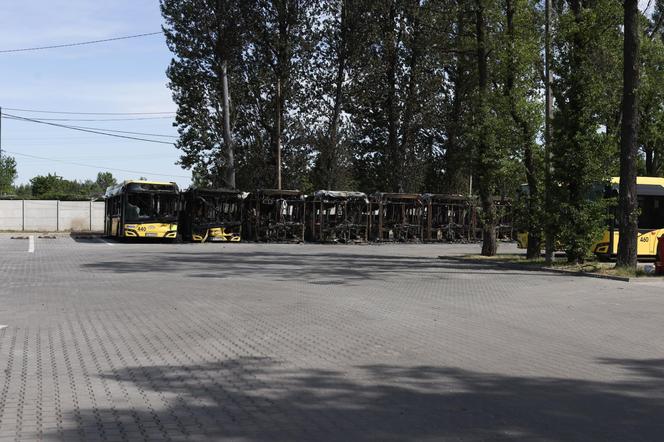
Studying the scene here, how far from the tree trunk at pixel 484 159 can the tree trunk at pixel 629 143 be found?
17.5ft

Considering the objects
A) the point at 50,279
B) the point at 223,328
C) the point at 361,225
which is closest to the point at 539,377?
the point at 223,328

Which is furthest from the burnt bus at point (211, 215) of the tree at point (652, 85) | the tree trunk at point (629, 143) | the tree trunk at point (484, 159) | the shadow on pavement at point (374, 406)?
the shadow on pavement at point (374, 406)

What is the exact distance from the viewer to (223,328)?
31.3 ft

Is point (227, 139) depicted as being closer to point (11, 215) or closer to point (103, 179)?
point (11, 215)

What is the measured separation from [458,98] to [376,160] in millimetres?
8193

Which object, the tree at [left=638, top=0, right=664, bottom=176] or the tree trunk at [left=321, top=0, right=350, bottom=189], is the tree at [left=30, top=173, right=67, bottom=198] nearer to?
the tree trunk at [left=321, top=0, right=350, bottom=189]

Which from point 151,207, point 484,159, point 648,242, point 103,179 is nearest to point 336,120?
point 151,207

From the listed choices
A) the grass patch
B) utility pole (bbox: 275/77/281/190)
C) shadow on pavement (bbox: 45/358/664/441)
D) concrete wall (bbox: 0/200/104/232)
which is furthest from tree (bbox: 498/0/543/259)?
concrete wall (bbox: 0/200/104/232)

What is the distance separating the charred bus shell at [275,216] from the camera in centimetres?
3800

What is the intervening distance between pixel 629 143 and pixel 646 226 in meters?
7.58

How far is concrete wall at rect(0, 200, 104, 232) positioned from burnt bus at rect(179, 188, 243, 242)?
18.5 m

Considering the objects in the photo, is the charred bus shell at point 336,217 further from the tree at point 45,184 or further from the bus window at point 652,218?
the tree at point 45,184

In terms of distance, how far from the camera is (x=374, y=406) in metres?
5.75

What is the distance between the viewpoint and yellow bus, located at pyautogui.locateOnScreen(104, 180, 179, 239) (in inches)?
1318
